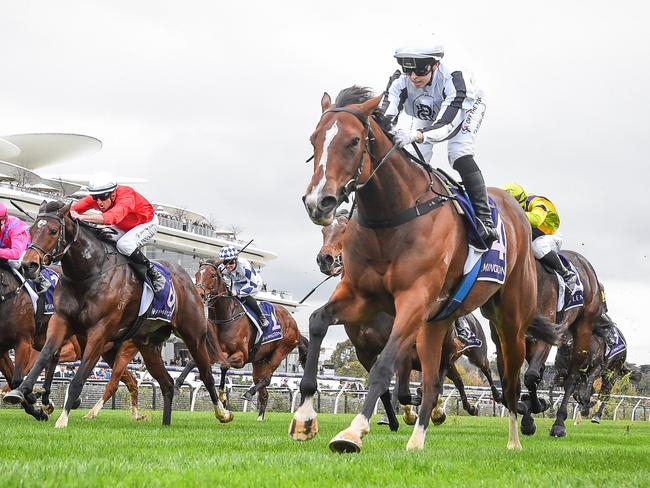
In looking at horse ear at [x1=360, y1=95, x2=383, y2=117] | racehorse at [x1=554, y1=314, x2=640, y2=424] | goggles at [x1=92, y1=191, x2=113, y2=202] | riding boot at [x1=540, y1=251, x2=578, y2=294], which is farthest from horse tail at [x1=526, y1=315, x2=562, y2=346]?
racehorse at [x1=554, y1=314, x2=640, y2=424]

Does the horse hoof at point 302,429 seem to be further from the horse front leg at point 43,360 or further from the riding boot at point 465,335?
the riding boot at point 465,335

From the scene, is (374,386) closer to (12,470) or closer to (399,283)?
(399,283)

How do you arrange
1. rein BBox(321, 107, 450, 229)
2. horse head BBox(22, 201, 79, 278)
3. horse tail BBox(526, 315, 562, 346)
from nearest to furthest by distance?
rein BBox(321, 107, 450, 229), horse head BBox(22, 201, 79, 278), horse tail BBox(526, 315, 562, 346)

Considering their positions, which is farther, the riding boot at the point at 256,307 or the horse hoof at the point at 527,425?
the riding boot at the point at 256,307

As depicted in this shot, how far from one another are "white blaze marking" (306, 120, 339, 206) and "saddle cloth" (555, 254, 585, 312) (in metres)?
6.09

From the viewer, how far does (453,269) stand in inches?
278

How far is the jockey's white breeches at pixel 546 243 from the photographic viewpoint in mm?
11086

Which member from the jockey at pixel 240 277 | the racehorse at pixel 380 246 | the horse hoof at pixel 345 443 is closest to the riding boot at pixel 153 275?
the racehorse at pixel 380 246

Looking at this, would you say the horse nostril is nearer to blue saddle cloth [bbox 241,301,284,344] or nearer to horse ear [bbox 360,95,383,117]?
horse ear [bbox 360,95,383,117]

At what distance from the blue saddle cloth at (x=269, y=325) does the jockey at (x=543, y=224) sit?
266 inches

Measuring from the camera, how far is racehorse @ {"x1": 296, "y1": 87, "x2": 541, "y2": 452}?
5.92m

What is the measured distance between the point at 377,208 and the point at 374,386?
127cm

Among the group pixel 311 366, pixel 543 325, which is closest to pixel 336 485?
pixel 311 366

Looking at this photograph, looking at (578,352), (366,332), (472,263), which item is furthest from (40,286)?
(578,352)
